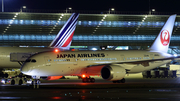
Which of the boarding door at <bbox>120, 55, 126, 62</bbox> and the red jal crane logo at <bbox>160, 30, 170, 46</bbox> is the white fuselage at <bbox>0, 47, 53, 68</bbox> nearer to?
the boarding door at <bbox>120, 55, 126, 62</bbox>

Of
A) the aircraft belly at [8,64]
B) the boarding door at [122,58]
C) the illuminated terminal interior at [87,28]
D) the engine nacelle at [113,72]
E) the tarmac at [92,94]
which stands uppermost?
the illuminated terminal interior at [87,28]

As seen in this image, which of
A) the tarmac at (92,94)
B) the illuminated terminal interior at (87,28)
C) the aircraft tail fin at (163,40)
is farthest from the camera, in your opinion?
the illuminated terminal interior at (87,28)

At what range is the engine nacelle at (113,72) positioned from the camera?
103 feet

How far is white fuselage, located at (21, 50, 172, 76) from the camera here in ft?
102

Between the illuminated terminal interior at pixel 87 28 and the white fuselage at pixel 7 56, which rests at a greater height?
the illuminated terminal interior at pixel 87 28

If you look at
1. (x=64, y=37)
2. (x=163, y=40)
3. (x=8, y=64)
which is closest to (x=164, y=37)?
(x=163, y=40)

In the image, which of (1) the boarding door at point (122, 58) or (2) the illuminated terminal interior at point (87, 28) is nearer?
(1) the boarding door at point (122, 58)

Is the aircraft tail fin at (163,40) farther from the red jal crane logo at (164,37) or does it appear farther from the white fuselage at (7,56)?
the white fuselage at (7,56)

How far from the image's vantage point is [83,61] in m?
33.7

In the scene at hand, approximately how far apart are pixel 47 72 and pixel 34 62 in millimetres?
1659

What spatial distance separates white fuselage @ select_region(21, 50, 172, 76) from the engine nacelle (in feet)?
6.58

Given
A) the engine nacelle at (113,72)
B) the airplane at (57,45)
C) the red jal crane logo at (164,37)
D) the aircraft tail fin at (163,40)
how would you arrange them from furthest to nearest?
the airplane at (57,45) → the red jal crane logo at (164,37) → the aircraft tail fin at (163,40) → the engine nacelle at (113,72)

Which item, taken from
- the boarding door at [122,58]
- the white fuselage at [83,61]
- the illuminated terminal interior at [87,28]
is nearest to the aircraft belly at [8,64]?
the white fuselage at [83,61]

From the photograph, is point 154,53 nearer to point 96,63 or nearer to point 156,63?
point 156,63
